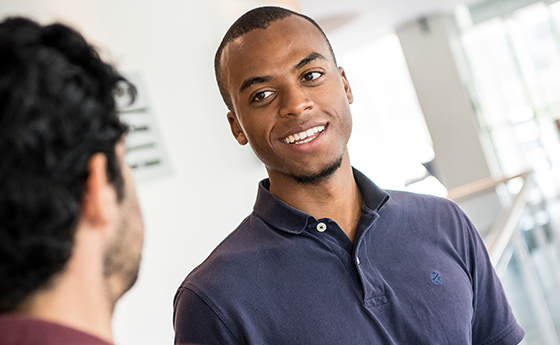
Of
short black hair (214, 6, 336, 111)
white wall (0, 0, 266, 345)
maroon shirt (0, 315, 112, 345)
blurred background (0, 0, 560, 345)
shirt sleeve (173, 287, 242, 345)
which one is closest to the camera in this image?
maroon shirt (0, 315, 112, 345)

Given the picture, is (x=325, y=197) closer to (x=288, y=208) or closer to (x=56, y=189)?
(x=288, y=208)

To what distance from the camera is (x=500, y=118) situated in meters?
7.85

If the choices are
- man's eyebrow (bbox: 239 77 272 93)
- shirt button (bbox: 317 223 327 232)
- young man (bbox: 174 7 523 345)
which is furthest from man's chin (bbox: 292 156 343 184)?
man's eyebrow (bbox: 239 77 272 93)

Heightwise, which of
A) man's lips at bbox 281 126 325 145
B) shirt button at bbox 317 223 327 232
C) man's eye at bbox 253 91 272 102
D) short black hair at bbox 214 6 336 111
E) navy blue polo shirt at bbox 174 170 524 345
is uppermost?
short black hair at bbox 214 6 336 111

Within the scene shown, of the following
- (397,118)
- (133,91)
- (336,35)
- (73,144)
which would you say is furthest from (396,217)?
(397,118)

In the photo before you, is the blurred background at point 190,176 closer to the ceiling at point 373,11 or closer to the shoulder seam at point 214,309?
the ceiling at point 373,11

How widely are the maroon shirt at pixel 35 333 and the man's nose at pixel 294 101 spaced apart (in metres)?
0.77

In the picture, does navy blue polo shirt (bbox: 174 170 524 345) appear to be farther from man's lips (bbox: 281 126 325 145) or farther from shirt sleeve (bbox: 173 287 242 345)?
man's lips (bbox: 281 126 325 145)

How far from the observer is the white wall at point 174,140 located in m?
2.55

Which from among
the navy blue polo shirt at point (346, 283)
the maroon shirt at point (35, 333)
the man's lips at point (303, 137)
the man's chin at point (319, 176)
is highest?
the man's lips at point (303, 137)

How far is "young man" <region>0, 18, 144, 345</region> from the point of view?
0.48m

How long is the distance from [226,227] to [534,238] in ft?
5.79

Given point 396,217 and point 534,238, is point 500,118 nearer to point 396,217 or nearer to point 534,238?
point 534,238

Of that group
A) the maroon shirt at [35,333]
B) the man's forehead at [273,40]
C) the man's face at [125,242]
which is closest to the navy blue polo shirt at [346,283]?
the man's forehead at [273,40]
